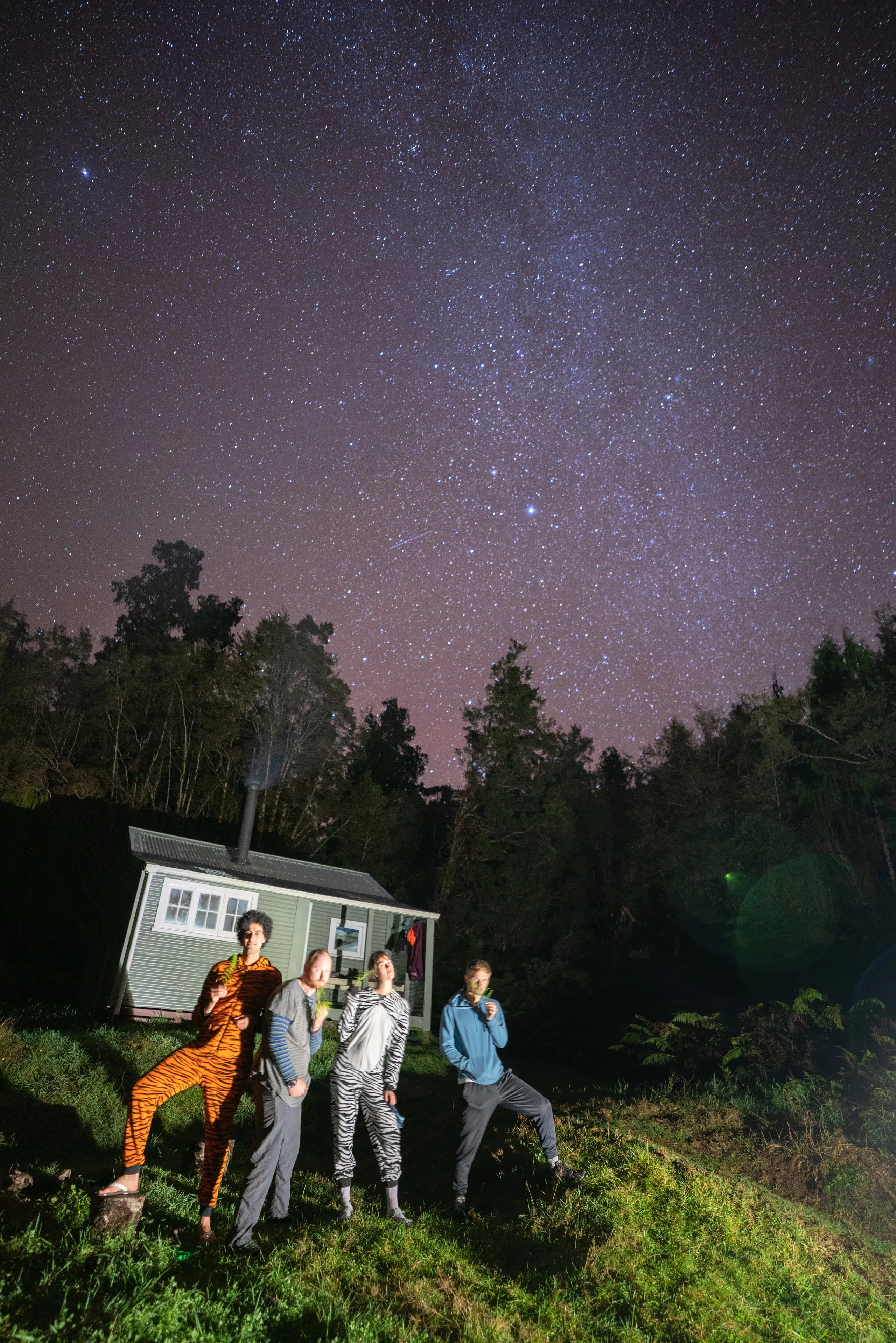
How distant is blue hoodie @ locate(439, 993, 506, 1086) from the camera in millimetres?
5770

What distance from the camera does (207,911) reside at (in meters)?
15.8

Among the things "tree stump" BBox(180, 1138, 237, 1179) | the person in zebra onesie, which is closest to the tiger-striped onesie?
the person in zebra onesie

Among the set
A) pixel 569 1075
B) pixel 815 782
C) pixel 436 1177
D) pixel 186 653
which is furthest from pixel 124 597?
pixel 436 1177

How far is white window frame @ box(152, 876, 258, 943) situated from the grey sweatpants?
438 inches

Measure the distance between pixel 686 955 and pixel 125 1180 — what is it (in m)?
31.9

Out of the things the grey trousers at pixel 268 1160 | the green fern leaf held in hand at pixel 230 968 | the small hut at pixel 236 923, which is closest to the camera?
the grey trousers at pixel 268 1160

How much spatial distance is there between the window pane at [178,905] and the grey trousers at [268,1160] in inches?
447

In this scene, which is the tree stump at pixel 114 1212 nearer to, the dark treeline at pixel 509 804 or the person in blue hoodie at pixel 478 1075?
the person in blue hoodie at pixel 478 1075

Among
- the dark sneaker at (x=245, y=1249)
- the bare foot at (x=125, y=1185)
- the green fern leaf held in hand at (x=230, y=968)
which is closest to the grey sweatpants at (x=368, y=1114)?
the dark sneaker at (x=245, y=1249)

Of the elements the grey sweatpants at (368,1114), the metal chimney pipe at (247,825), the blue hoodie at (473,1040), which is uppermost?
the metal chimney pipe at (247,825)

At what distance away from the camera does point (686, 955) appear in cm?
3216

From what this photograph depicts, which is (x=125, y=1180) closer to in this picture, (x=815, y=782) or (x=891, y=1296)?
(x=891, y=1296)

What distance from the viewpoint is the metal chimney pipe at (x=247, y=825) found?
1817 cm

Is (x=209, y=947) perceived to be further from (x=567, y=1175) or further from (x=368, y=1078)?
(x=368, y=1078)
